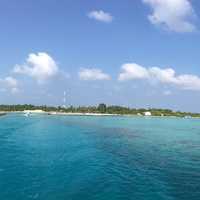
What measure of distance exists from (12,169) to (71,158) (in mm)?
8797

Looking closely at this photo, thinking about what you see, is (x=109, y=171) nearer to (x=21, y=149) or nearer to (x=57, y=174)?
(x=57, y=174)

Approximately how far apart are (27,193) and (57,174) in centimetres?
628

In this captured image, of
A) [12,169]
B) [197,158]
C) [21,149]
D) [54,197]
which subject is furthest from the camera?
[21,149]

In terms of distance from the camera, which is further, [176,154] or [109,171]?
Result: [176,154]

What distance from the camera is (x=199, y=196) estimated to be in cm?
2269

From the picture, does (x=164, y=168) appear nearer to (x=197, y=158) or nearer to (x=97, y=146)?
(x=197, y=158)

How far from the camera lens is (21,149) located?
4519 centimetres

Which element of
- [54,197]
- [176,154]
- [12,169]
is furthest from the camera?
[176,154]

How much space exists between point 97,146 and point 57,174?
68.6 ft

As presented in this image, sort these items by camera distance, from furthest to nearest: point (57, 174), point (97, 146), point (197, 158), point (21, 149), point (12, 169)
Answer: point (97, 146) → point (21, 149) → point (197, 158) → point (12, 169) → point (57, 174)

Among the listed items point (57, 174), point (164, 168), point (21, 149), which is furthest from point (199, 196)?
point (21, 149)

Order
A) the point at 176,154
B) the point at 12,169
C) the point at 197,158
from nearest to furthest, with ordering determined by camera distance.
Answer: the point at 12,169
the point at 197,158
the point at 176,154

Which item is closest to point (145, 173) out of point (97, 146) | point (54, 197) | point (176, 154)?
point (54, 197)

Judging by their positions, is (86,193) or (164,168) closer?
(86,193)
